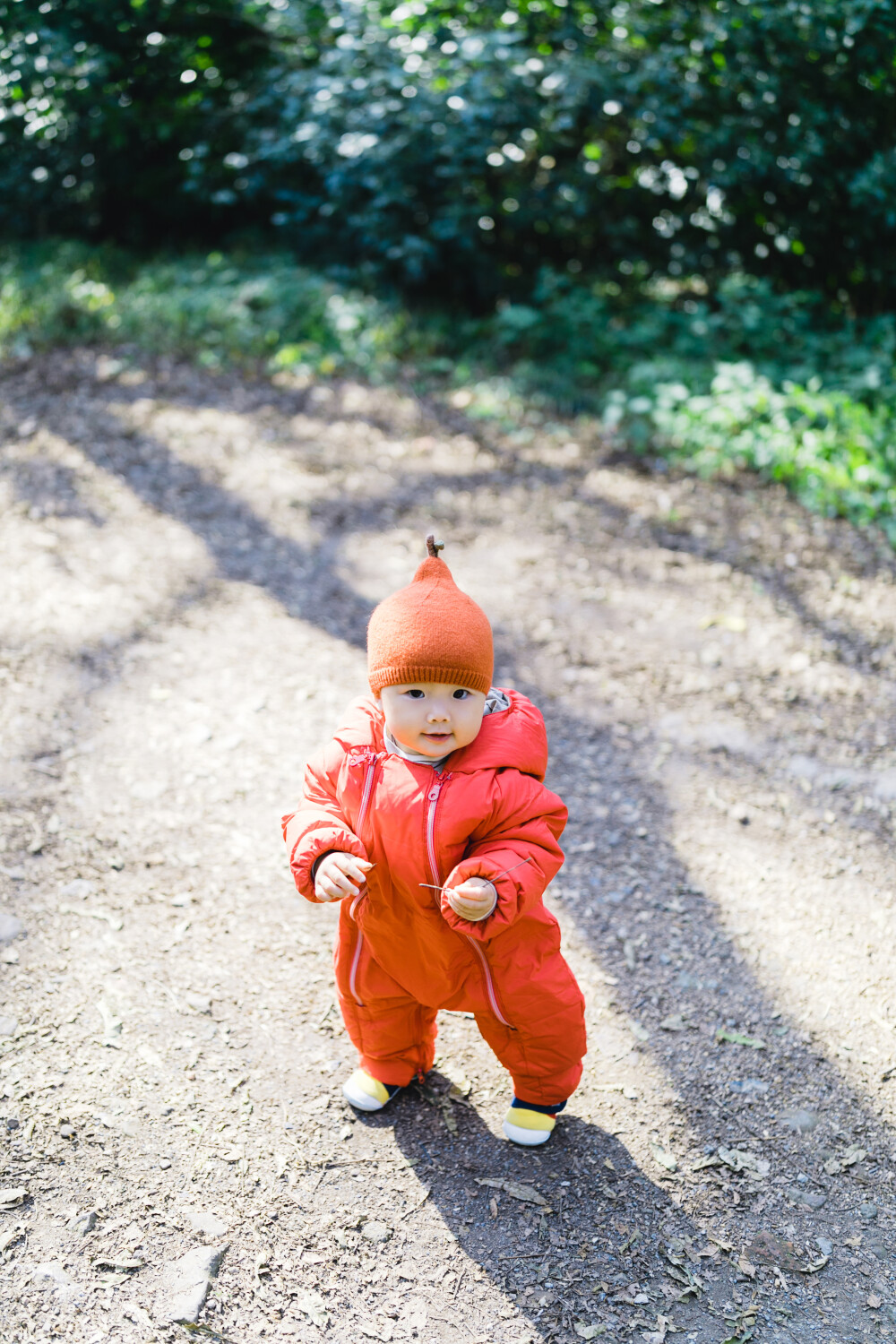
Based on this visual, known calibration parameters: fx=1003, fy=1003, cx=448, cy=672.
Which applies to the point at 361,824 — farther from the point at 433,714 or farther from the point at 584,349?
the point at 584,349

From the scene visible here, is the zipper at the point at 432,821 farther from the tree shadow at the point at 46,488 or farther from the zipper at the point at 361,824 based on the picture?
the tree shadow at the point at 46,488

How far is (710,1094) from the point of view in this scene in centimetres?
260

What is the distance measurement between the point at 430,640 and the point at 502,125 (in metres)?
5.95

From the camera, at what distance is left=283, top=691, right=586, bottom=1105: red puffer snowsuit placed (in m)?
2.03

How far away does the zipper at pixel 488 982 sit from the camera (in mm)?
2151

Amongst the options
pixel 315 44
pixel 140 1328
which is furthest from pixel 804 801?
pixel 315 44

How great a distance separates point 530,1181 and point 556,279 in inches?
252

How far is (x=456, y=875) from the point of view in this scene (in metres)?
1.96

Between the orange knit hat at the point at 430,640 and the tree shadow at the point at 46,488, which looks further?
the tree shadow at the point at 46,488

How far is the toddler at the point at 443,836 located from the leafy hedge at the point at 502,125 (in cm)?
544

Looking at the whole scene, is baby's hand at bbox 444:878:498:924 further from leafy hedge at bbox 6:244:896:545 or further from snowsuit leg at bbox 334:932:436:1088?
leafy hedge at bbox 6:244:896:545

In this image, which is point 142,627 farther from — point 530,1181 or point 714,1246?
point 714,1246

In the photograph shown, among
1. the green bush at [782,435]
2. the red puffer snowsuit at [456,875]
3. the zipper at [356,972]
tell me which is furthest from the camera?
the green bush at [782,435]

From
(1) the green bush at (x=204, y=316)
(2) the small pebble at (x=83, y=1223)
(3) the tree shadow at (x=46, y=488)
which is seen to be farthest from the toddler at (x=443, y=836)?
(1) the green bush at (x=204, y=316)
